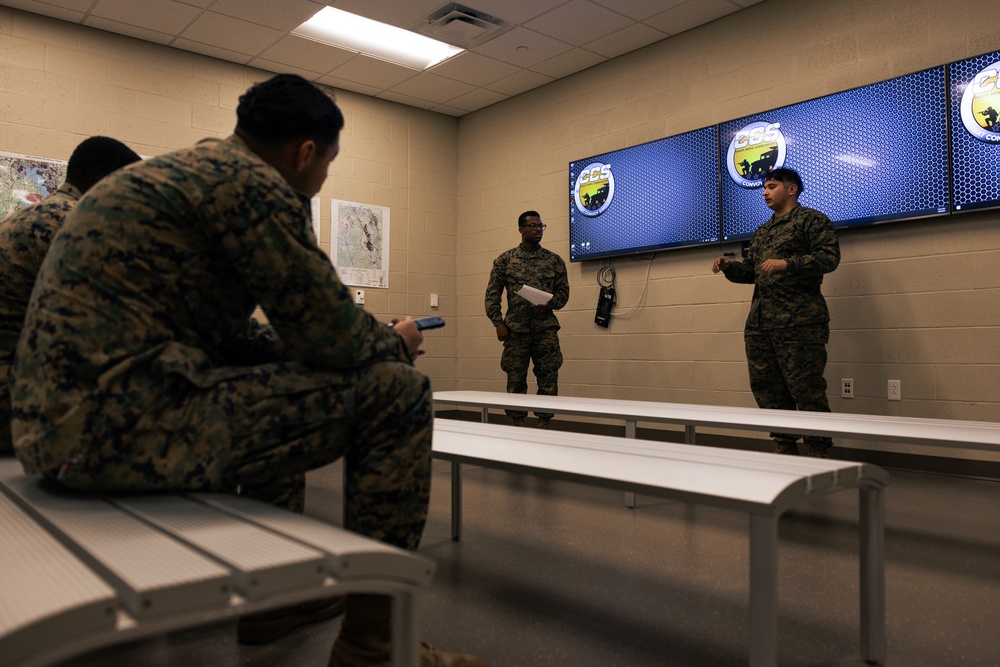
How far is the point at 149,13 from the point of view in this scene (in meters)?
4.55

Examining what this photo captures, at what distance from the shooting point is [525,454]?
5.49ft

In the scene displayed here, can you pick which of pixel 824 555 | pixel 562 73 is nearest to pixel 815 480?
pixel 824 555

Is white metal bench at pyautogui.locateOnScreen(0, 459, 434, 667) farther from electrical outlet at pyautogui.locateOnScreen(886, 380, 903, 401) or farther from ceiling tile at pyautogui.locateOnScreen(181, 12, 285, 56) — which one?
ceiling tile at pyautogui.locateOnScreen(181, 12, 285, 56)

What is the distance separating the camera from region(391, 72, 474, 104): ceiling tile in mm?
5688

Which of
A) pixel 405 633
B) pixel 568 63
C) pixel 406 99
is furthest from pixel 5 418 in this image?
pixel 406 99

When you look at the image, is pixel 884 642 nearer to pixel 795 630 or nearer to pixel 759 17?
pixel 795 630

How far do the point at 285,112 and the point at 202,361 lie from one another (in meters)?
0.45

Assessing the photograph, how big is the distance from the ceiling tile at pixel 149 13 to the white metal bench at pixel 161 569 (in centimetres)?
432

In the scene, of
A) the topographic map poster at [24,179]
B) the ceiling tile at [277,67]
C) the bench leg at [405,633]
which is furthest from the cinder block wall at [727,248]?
the bench leg at [405,633]

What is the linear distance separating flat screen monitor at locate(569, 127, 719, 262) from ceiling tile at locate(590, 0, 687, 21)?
77 cm

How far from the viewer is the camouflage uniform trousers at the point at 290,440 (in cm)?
103

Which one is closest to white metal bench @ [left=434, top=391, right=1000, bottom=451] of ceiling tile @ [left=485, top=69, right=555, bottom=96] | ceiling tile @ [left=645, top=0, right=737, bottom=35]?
ceiling tile @ [left=645, top=0, right=737, bottom=35]

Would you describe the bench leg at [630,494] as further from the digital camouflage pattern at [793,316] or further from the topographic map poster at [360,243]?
the topographic map poster at [360,243]

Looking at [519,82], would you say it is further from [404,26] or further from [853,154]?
[853,154]
